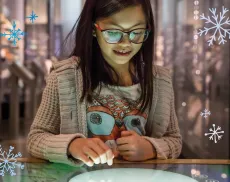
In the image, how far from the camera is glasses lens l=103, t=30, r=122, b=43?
2.70ft

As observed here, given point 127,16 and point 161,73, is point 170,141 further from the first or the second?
point 127,16

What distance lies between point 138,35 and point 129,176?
0.30m

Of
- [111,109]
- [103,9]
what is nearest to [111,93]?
[111,109]

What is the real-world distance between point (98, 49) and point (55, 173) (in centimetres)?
29

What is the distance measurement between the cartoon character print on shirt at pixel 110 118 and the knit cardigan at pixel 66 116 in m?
0.02

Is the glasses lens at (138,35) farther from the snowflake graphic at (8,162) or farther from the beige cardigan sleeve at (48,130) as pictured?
the snowflake graphic at (8,162)

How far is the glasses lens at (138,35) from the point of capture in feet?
2.73

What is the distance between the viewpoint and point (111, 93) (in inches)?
36.3

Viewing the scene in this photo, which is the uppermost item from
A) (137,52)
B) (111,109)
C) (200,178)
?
(137,52)

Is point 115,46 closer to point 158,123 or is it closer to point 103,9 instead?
point 103,9

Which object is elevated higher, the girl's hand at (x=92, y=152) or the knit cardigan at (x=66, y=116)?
the knit cardigan at (x=66, y=116)

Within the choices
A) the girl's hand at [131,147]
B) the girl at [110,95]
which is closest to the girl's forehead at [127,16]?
the girl at [110,95]

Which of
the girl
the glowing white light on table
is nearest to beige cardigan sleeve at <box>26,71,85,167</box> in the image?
the girl

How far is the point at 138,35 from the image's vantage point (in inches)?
33.2
